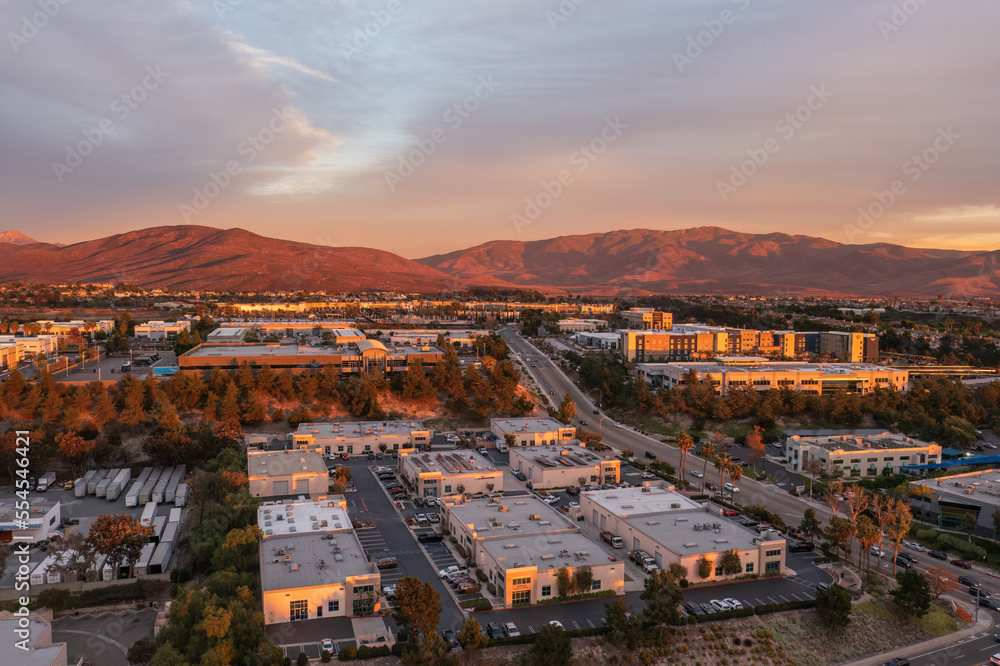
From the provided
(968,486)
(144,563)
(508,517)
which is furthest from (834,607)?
(144,563)

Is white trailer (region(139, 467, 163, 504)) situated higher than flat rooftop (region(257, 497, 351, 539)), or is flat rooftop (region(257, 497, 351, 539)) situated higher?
flat rooftop (region(257, 497, 351, 539))

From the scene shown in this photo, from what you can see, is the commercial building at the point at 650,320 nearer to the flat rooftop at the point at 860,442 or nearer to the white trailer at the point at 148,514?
the flat rooftop at the point at 860,442

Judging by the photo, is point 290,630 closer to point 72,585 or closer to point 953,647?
point 72,585

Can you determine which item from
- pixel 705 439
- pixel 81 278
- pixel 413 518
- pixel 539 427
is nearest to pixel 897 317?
pixel 705 439

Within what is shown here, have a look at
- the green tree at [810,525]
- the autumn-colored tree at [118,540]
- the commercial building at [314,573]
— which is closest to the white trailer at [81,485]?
the autumn-colored tree at [118,540]

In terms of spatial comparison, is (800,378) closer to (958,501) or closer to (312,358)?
(958,501)

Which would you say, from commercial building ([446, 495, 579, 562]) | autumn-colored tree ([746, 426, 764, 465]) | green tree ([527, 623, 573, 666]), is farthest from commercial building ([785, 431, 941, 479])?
green tree ([527, 623, 573, 666])

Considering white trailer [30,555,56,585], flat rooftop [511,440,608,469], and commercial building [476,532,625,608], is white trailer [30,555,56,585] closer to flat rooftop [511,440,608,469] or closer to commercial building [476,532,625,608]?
commercial building [476,532,625,608]
